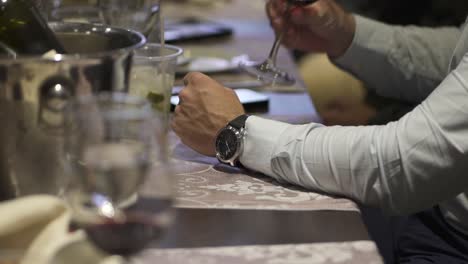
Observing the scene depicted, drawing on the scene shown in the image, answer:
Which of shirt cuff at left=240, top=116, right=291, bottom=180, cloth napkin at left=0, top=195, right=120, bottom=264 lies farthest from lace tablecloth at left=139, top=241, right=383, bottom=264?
shirt cuff at left=240, top=116, right=291, bottom=180

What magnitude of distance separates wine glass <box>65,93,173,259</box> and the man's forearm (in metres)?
1.01

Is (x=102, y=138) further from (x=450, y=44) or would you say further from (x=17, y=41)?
→ (x=450, y=44)

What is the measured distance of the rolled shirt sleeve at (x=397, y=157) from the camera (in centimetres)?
106

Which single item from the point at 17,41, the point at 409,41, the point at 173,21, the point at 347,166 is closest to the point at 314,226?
the point at 347,166

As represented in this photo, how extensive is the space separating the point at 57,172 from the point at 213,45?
116 cm

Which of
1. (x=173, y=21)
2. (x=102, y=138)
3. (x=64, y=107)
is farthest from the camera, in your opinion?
(x=173, y=21)

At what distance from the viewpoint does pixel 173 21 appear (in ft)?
7.52

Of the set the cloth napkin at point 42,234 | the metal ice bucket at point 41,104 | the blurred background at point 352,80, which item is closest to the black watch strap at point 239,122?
the metal ice bucket at point 41,104

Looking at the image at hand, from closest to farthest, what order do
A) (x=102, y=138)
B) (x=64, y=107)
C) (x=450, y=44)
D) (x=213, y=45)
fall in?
1. (x=102, y=138)
2. (x=64, y=107)
3. (x=450, y=44)
4. (x=213, y=45)

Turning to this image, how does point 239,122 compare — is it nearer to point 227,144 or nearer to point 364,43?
point 227,144

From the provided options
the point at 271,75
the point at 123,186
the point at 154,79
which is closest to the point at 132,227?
the point at 123,186

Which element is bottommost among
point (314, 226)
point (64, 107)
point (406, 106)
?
point (406, 106)

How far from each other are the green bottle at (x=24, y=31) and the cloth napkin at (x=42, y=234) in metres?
0.27

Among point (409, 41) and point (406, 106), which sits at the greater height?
point (409, 41)
